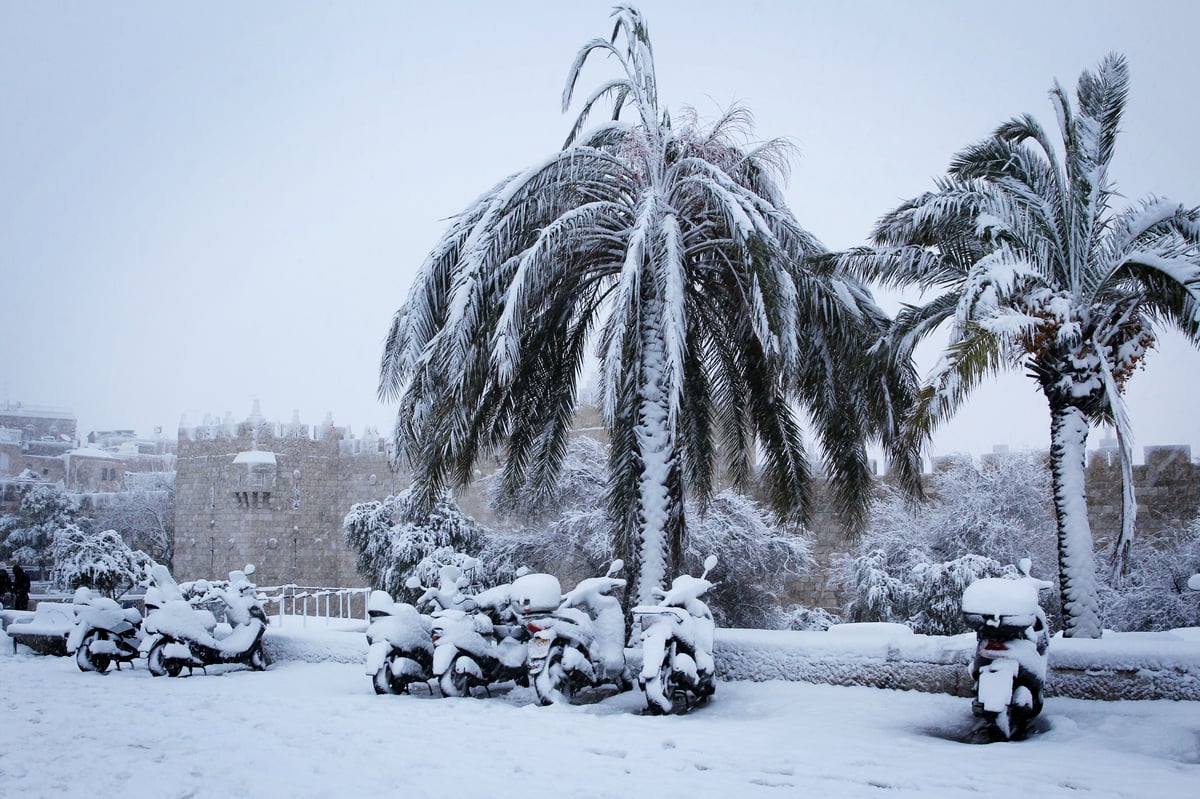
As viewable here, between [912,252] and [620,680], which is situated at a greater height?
[912,252]

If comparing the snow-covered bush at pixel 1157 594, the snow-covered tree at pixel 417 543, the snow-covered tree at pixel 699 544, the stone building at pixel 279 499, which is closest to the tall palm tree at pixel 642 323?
the snow-covered tree at pixel 699 544

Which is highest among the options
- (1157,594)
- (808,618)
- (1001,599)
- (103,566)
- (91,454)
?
(91,454)

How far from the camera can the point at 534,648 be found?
6.28 metres

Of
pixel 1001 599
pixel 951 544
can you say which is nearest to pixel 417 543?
pixel 951 544

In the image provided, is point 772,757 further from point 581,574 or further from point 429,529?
point 429,529

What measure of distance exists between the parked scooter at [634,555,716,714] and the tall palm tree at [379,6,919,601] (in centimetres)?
130

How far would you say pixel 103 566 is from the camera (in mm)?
20156

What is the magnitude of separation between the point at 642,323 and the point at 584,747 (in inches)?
149

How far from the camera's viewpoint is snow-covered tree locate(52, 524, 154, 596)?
2016 centimetres

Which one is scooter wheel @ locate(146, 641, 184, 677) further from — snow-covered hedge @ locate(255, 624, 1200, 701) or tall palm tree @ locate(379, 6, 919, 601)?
snow-covered hedge @ locate(255, 624, 1200, 701)

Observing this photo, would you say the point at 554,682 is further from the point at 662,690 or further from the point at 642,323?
the point at 642,323

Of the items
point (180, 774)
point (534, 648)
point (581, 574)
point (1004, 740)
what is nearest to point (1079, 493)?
A: point (1004, 740)

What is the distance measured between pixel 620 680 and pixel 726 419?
354cm

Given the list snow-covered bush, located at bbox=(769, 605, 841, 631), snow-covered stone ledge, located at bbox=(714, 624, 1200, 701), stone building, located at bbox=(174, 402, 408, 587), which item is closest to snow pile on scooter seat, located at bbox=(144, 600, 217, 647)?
snow-covered stone ledge, located at bbox=(714, 624, 1200, 701)
